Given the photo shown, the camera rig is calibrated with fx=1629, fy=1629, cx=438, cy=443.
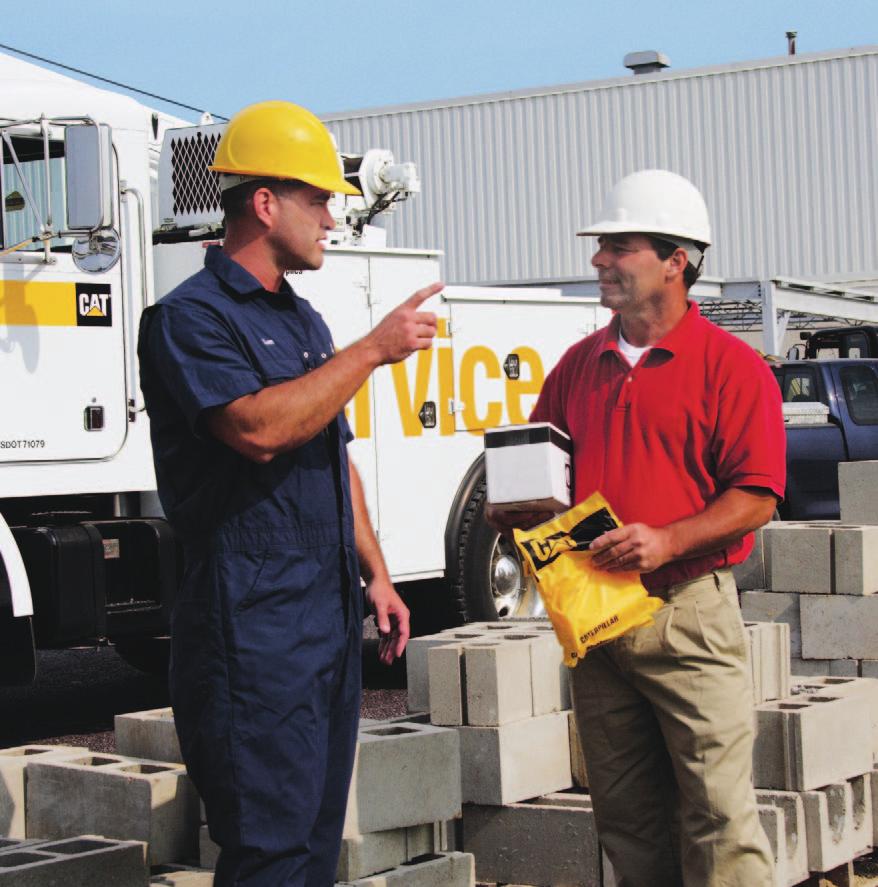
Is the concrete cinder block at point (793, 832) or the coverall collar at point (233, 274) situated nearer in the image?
the coverall collar at point (233, 274)

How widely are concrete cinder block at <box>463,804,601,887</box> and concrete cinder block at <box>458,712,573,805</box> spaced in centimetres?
7

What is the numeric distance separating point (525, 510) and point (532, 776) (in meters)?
1.87

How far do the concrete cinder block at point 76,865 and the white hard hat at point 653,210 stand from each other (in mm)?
1987

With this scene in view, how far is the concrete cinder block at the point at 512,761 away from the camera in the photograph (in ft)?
18.3

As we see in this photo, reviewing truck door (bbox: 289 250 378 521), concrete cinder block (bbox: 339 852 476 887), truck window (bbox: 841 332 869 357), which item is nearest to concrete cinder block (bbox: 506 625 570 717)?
concrete cinder block (bbox: 339 852 476 887)

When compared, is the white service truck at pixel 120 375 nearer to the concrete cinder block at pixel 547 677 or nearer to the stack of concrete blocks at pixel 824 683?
the stack of concrete blocks at pixel 824 683

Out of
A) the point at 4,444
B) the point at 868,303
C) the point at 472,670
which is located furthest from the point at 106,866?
the point at 868,303

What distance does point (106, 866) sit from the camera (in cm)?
418

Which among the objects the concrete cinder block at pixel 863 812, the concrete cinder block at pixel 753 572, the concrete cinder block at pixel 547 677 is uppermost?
the concrete cinder block at pixel 753 572

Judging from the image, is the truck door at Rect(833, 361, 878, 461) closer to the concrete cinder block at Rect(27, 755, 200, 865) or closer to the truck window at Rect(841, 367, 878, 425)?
the truck window at Rect(841, 367, 878, 425)

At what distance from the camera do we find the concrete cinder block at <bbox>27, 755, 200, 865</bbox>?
486cm

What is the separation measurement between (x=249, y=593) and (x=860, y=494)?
5209mm

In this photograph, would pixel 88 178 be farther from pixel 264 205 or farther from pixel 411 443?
pixel 264 205

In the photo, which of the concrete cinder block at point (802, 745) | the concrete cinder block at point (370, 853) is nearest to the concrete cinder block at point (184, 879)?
the concrete cinder block at point (370, 853)
